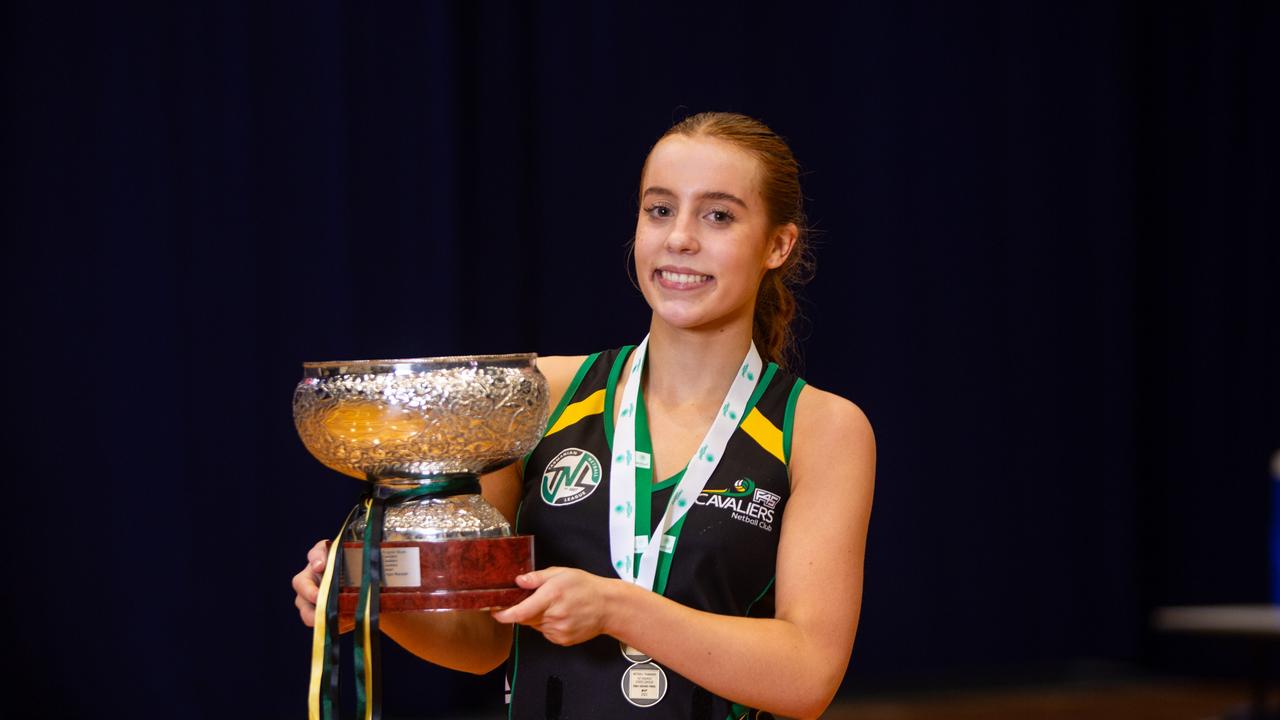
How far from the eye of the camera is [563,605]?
1.26 m

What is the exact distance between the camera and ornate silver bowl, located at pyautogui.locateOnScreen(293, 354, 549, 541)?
1.32m

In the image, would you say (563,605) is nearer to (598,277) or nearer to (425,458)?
(425,458)

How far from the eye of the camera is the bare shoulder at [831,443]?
1566 millimetres

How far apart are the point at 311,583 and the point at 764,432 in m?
0.53

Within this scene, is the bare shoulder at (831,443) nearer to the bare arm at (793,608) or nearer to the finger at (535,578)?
the bare arm at (793,608)

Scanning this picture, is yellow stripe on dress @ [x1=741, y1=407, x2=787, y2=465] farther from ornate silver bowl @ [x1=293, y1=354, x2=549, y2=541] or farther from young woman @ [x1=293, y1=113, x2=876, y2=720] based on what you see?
ornate silver bowl @ [x1=293, y1=354, x2=549, y2=541]

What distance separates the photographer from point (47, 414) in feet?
11.0

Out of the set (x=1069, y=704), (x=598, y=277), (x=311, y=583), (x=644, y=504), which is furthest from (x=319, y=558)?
(x=1069, y=704)

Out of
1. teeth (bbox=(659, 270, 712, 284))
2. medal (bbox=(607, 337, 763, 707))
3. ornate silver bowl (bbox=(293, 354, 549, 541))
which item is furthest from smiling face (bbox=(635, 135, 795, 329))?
ornate silver bowl (bbox=(293, 354, 549, 541))

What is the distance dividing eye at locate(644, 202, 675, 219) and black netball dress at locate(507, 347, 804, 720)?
227 millimetres

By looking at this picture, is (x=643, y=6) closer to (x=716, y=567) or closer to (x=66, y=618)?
(x=66, y=618)

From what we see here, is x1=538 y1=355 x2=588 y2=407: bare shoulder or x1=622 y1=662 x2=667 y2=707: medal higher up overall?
x1=538 y1=355 x2=588 y2=407: bare shoulder

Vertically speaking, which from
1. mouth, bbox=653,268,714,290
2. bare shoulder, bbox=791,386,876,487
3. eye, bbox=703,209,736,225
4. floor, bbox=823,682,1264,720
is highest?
eye, bbox=703,209,736,225

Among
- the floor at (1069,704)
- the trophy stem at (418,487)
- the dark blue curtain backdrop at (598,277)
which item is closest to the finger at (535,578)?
the trophy stem at (418,487)
